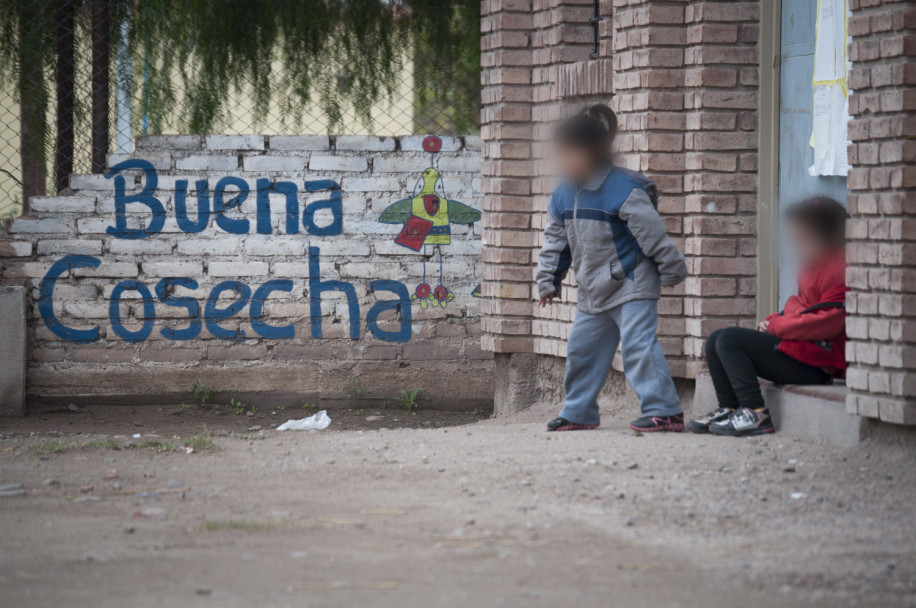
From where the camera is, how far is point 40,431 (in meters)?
6.83

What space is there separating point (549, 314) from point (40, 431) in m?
3.28

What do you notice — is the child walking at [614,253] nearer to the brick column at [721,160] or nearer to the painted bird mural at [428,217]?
the brick column at [721,160]

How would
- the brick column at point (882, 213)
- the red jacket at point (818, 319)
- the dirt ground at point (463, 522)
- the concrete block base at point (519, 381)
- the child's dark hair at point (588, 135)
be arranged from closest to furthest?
the dirt ground at point (463, 522)
the brick column at point (882, 213)
the red jacket at point (818, 319)
the child's dark hair at point (588, 135)
the concrete block base at point (519, 381)

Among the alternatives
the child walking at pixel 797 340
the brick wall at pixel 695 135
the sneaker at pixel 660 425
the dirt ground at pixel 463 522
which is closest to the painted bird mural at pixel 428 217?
the brick wall at pixel 695 135

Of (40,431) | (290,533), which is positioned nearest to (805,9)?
(290,533)

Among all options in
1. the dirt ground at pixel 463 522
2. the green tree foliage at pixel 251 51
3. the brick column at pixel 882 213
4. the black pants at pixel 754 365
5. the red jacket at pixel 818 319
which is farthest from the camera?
the green tree foliage at pixel 251 51

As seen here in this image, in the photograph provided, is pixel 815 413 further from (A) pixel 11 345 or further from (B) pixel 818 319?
(A) pixel 11 345

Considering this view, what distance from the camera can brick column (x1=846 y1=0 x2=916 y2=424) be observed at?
4.16m

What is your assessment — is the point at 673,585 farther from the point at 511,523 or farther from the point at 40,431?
the point at 40,431

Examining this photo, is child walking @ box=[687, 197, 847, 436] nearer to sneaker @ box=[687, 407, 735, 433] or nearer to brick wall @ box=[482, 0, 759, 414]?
sneaker @ box=[687, 407, 735, 433]

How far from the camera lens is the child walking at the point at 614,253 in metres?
4.92

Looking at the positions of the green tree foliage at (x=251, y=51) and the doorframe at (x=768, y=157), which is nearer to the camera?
the doorframe at (x=768, y=157)

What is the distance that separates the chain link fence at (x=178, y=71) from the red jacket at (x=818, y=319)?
3732 mm

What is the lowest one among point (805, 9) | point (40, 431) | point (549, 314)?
point (40, 431)
